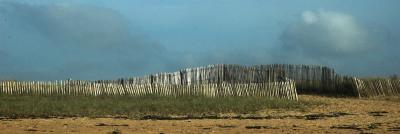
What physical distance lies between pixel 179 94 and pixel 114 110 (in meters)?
6.37

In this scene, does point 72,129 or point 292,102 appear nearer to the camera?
point 72,129

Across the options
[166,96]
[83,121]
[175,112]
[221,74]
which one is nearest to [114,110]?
[175,112]

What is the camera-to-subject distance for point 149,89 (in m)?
27.6

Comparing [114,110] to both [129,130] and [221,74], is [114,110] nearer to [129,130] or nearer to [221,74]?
[129,130]

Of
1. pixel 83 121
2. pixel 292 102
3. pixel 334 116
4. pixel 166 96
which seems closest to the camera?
pixel 83 121

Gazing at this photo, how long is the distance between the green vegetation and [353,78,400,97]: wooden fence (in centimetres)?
722

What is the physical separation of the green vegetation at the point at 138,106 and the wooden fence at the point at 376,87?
722cm

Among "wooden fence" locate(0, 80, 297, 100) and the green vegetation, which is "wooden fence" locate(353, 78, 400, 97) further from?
the green vegetation

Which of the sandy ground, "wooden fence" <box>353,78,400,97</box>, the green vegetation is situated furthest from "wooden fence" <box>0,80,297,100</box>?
the sandy ground

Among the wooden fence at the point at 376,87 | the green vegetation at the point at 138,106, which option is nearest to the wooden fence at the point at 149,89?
the green vegetation at the point at 138,106

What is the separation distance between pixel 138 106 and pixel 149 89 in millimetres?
5669

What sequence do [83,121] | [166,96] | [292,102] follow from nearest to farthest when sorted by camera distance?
1. [83,121]
2. [292,102]
3. [166,96]

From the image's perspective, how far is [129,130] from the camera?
14367 mm

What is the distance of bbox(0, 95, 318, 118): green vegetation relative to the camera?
20.3 meters
